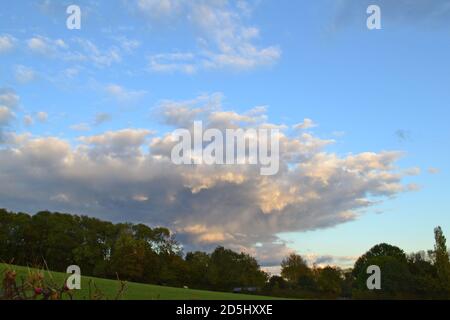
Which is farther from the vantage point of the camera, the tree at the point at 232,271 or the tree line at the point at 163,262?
the tree at the point at 232,271

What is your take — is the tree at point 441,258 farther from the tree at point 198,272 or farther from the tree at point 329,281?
the tree at point 198,272

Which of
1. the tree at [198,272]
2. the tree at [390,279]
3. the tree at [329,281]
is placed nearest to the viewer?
the tree at [198,272]

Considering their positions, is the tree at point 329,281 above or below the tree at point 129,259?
below

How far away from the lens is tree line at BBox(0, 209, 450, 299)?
360 feet

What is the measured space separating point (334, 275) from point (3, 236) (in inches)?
3266

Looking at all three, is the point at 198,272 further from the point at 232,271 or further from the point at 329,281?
the point at 329,281

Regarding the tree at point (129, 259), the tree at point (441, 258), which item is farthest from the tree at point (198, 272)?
the tree at point (441, 258)

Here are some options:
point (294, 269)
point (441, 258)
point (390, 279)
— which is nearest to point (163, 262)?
point (294, 269)

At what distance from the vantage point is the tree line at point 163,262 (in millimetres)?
109625
